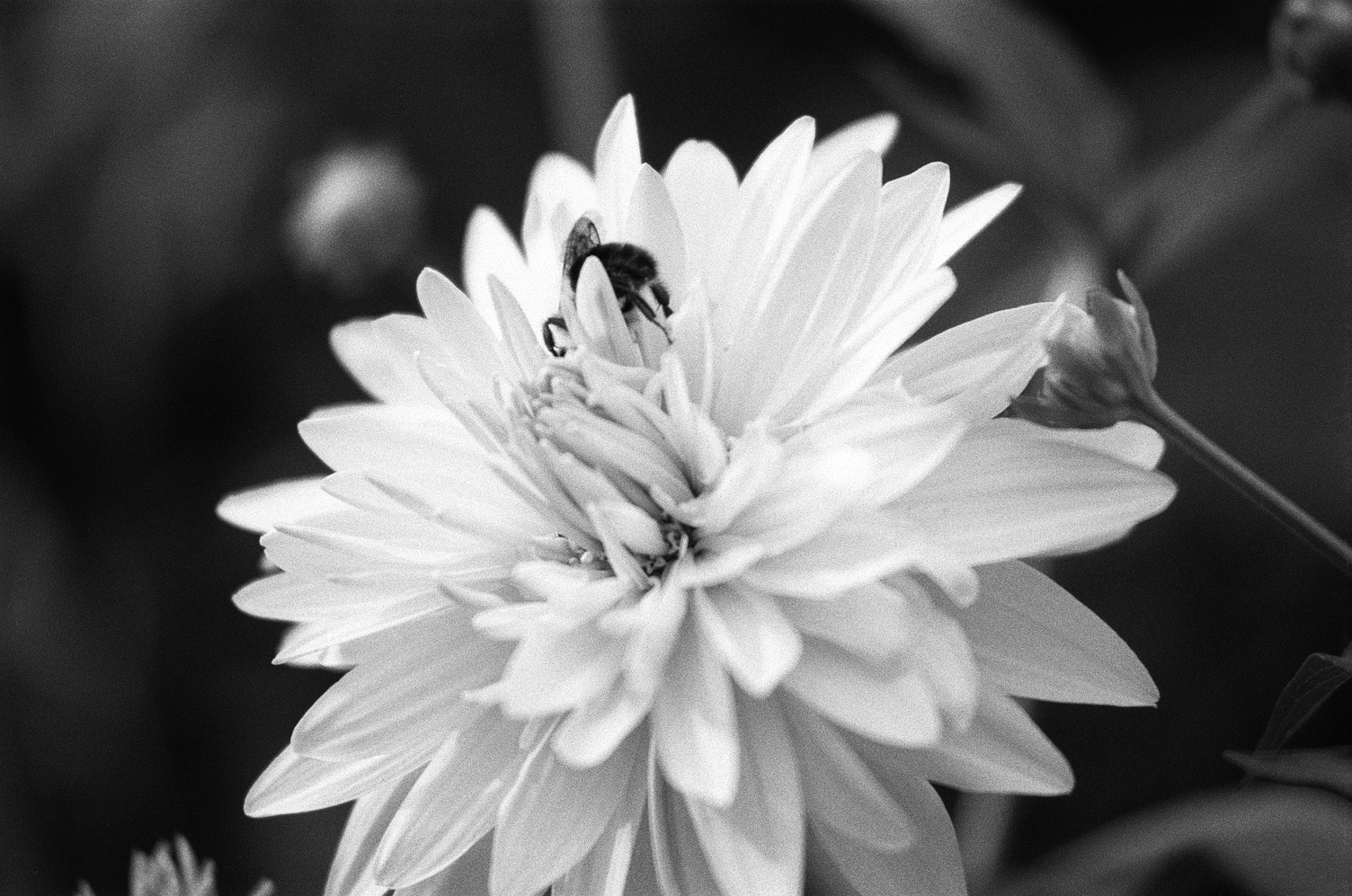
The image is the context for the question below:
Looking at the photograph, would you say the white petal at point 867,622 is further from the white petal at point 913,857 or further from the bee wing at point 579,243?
the bee wing at point 579,243

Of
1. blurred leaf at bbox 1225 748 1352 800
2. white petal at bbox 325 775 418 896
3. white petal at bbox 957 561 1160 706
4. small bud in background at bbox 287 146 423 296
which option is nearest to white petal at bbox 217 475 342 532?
white petal at bbox 325 775 418 896

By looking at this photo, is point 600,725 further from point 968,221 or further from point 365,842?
point 968,221

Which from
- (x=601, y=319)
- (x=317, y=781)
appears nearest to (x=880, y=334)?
(x=601, y=319)

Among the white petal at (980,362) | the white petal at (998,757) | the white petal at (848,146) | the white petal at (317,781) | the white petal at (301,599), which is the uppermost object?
the white petal at (848,146)

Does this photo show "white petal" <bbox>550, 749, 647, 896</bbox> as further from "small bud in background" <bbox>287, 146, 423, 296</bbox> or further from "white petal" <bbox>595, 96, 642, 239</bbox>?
"small bud in background" <bbox>287, 146, 423, 296</bbox>

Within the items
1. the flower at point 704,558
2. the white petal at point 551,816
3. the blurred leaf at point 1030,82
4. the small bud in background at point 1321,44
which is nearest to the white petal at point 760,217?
the flower at point 704,558
